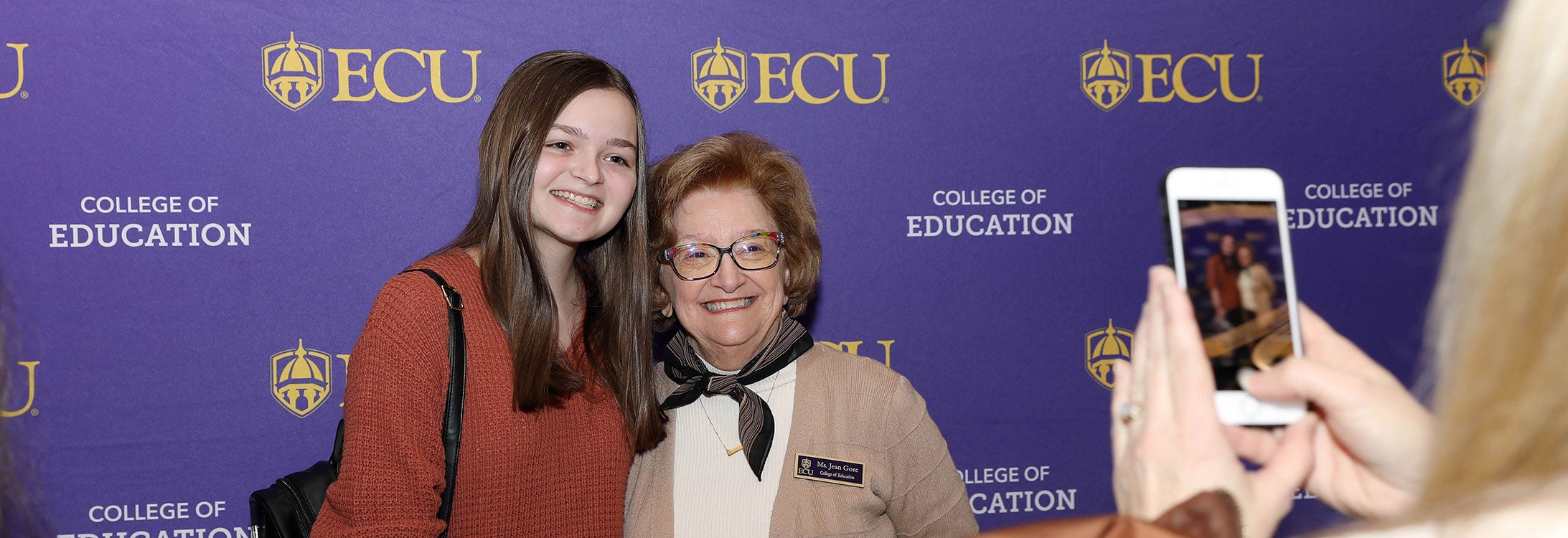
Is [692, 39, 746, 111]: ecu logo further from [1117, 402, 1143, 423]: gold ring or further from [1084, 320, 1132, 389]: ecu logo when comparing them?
[1117, 402, 1143, 423]: gold ring

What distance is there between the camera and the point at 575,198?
5.88 ft

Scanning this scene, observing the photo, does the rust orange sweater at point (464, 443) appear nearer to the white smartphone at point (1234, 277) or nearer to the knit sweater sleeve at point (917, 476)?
the knit sweater sleeve at point (917, 476)

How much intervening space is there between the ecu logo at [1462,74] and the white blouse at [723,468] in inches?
86.0

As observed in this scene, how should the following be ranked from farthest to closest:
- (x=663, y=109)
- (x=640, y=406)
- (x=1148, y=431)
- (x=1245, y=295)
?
(x=663, y=109) < (x=640, y=406) < (x=1245, y=295) < (x=1148, y=431)

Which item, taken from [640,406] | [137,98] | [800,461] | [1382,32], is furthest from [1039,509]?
[137,98]

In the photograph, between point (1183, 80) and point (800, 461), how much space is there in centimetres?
161

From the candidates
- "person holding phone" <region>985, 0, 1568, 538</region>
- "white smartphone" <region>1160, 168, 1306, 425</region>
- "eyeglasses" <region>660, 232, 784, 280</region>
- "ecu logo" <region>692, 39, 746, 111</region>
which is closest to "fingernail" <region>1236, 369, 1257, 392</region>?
"white smartphone" <region>1160, 168, 1306, 425</region>

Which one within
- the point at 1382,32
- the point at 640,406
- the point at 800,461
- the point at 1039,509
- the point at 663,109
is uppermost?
the point at 1382,32

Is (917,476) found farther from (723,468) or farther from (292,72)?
(292,72)

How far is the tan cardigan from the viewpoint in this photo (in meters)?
1.90

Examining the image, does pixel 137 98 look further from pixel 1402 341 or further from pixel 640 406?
pixel 1402 341

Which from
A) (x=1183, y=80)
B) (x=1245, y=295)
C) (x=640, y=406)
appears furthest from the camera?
(x=1183, y=80)

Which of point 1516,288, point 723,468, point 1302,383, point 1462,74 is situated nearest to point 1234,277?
point 1302,383

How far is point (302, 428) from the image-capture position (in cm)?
246
